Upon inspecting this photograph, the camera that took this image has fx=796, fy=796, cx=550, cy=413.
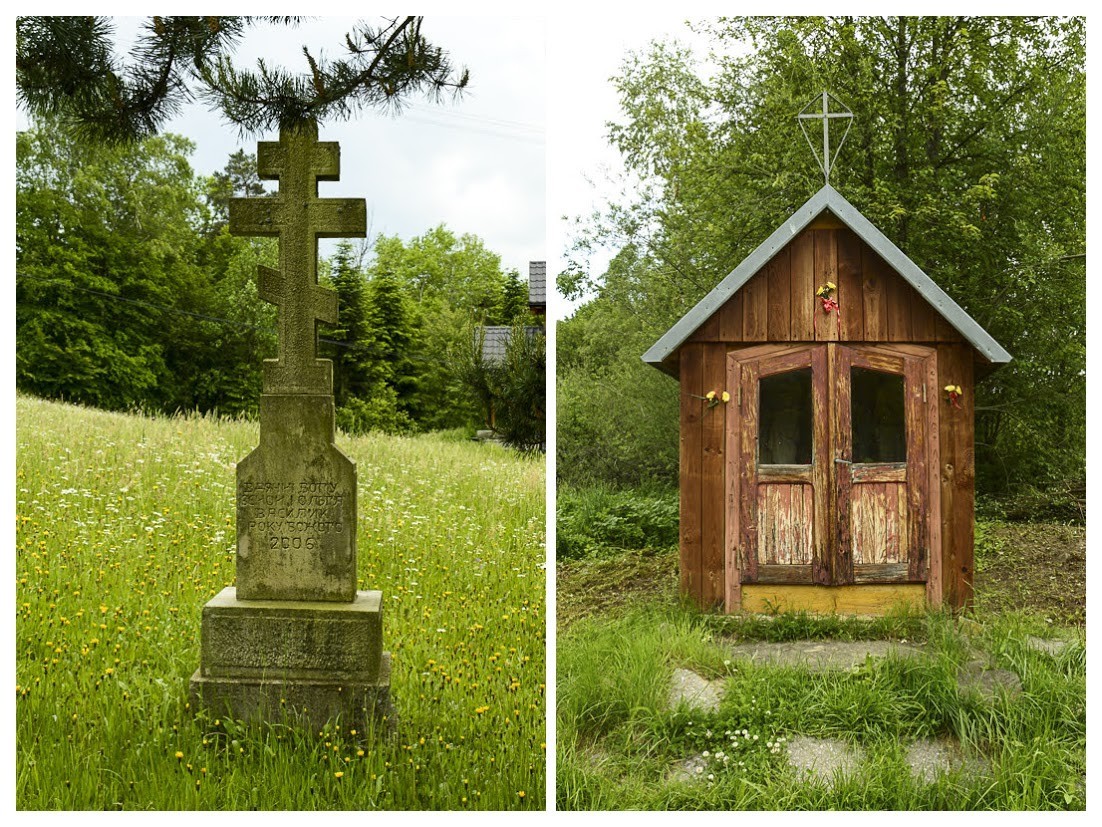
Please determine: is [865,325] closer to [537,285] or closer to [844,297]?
[844,297]

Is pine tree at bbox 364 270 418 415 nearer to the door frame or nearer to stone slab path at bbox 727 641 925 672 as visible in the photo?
the door frame

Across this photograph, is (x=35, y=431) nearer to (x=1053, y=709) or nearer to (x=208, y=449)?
(x=208, y=449)

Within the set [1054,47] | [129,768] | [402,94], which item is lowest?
[129,768]

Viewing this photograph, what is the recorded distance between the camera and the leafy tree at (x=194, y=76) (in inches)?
113

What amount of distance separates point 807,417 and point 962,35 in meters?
1.99

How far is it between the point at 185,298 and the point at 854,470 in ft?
14.9

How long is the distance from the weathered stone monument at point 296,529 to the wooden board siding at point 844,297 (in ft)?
6.04

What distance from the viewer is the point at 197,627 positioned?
3422 mm

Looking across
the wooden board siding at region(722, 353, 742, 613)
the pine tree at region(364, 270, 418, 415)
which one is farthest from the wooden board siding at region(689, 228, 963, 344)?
the pine tree at region(364, 270, 418, 415)

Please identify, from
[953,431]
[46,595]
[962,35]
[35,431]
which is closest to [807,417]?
[953,431]

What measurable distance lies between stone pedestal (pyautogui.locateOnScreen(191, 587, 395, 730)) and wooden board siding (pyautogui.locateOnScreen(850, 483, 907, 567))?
208 centimetres

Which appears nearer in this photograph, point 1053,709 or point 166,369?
point 1053,709

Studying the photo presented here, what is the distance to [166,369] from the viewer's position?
5.62 m

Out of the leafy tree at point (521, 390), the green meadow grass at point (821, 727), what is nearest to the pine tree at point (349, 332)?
the leafy tree at point (521, 390)
